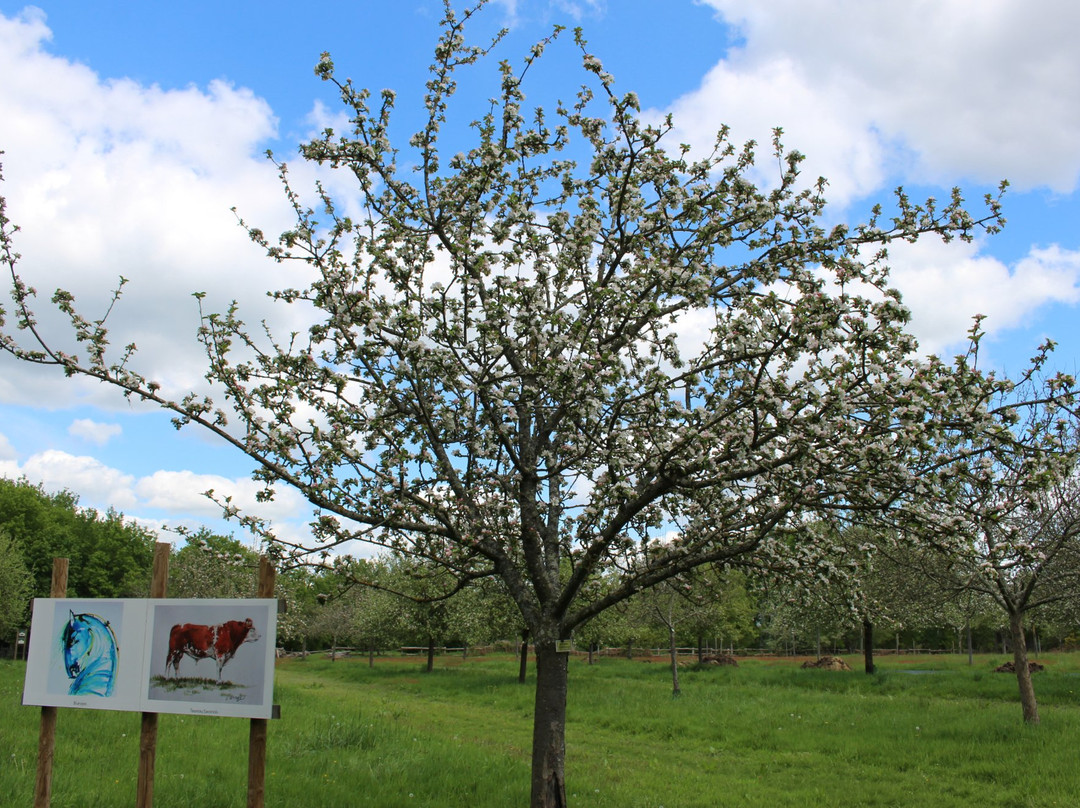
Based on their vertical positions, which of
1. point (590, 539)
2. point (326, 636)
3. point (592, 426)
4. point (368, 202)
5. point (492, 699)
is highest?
point (368, 202)

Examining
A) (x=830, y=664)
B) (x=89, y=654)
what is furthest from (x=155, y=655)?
(x=830, y=664)

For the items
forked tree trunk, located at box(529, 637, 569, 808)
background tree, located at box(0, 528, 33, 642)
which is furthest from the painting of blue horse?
background tree, located at box(0, 528, 33, 642)

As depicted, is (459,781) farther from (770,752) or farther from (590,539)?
(770,752)

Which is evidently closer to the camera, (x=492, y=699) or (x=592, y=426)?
(x=592, y=426)

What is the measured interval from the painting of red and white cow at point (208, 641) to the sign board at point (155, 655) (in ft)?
0.04

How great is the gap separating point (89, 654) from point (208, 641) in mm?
2271

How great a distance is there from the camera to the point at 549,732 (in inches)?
384

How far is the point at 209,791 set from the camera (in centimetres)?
1073

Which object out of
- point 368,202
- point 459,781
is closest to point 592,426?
point 368,202

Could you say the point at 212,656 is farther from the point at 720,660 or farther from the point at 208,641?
the point at 720,660

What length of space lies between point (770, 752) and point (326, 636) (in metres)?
71.9

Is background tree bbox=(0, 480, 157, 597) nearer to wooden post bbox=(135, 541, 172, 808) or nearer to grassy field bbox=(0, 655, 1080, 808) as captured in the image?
grassy field bbox=(0, 655, 1080, 808)

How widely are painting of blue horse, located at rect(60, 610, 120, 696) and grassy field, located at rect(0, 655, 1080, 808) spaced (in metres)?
1.77

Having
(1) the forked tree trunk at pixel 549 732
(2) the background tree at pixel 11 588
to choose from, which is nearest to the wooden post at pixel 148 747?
(1) the forked tree trunk at pixel 549 732
